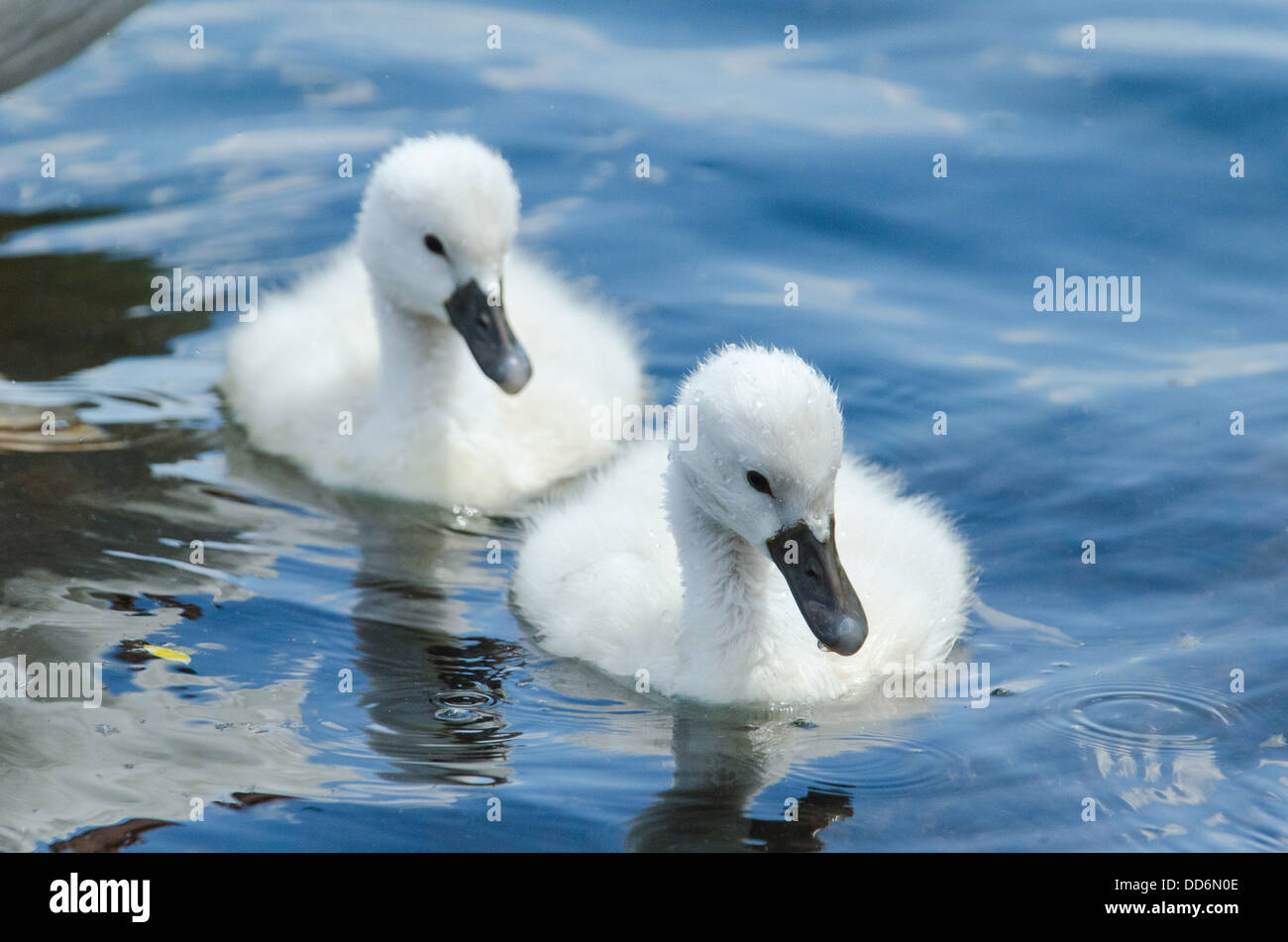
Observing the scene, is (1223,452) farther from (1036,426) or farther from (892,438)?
(892,438)

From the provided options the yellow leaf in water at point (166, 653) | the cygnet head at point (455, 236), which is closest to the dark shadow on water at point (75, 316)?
the cygnet head at point (455, 236)

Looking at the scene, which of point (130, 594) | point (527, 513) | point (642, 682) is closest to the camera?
point (642, 682)

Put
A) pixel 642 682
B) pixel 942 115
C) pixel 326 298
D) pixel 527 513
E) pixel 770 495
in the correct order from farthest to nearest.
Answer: pixel 942 115
pixel 326 298
pixel 527 513
pixel 642 682
pixel 770 495

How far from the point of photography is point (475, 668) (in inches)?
203

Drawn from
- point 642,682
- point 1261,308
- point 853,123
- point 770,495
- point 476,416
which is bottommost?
point 642,682

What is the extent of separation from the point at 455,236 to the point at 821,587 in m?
2.03

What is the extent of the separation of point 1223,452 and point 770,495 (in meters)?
2.32

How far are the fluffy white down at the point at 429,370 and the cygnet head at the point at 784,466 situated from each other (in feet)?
5.14

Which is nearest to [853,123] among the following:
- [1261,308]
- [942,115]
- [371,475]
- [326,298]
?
[942,115]

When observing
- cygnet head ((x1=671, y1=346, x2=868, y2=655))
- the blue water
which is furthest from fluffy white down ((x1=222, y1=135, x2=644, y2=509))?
cygnet head ((x1=671, y1=346, x2=868, y2=655))

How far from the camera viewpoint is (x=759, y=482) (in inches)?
183

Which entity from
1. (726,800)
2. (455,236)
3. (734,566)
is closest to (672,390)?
(455,236)

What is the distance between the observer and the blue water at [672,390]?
14.9ft

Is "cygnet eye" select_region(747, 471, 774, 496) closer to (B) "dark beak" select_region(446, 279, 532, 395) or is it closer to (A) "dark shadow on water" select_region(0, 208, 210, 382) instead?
(B) "dark beak" select_region(446, 279, 532, 395)
